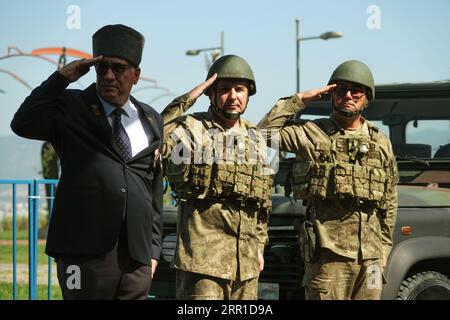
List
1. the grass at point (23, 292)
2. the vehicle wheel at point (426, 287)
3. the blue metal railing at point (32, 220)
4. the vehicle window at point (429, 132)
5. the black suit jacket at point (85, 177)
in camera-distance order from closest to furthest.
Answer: the black suit jacket at point (85, 177) → the vehicle wheel at point (426, 287) → the vehicle window at point (429, 132) → the blue metal railing at point (32, 220) → the grass at point (23, 292)

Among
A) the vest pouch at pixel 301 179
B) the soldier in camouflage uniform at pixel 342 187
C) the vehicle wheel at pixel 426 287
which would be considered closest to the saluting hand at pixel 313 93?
the soldier in camouflage uniform at pixel 342 187

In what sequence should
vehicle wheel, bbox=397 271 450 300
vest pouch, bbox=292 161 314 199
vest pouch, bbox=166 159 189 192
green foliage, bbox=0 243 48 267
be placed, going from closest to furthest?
vest pouch, bbox=166 159 189 192, vest pouch, bbox=292 161 314 199, vehicle wheel, bbox=397 271 450 300, green foliage, bbox=0 243 48 267

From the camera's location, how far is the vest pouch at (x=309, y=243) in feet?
16.3

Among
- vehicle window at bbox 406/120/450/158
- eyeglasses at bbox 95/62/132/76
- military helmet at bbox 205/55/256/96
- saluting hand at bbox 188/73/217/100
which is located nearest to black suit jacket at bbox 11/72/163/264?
eyeglasses at bbox 95/62/132/76

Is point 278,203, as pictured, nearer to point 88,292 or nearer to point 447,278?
point 447,278

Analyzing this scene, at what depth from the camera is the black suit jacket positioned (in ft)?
11.9

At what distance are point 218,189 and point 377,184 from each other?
3.43 feet

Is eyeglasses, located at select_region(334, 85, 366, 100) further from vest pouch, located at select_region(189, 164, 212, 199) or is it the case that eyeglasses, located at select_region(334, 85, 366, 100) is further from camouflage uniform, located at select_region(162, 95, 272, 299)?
vest pouch, located at select_region(189, 164, 212, 199)

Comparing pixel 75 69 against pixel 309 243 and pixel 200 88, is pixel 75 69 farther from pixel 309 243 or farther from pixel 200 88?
pixel 309 243

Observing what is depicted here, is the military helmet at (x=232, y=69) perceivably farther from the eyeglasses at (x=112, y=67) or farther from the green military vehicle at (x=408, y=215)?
the green military vehicle at (x=408, y=215)

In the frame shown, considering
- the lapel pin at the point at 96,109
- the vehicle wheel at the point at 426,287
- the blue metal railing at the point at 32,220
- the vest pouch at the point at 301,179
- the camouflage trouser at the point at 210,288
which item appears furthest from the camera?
the blue metal railing at the point at 32,220

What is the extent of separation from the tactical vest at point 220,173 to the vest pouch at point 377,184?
2.19ft

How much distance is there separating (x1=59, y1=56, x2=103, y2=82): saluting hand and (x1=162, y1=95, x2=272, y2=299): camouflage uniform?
36.5 inches

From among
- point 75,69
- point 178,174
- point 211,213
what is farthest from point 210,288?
point 75,69
